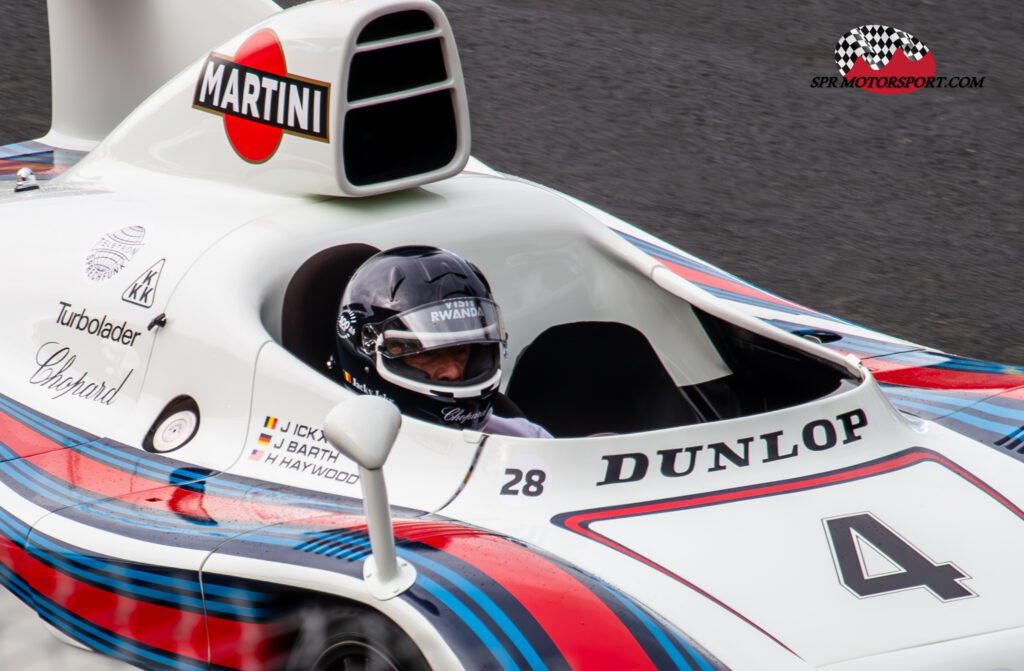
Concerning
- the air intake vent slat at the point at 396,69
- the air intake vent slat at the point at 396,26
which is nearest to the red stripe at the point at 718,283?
the air intake vent slat at the point at 396,69

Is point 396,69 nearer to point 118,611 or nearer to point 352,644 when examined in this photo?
point 118,611

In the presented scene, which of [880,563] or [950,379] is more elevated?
[880,563]

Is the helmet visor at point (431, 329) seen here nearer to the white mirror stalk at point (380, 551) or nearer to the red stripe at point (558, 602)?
the red stripe at point (558, 602)

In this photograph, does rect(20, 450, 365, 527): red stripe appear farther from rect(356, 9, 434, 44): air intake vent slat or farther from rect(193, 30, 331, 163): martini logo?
rect(356, 9, 434, 44): air intake vent slat

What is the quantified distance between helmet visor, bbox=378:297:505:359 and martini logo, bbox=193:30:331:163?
88 cm

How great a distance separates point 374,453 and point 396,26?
6.53 feet

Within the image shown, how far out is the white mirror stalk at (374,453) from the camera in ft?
7.13

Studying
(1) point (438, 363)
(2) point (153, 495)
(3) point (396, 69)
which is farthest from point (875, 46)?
(2) point (153, 495)

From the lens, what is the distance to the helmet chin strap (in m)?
2.99

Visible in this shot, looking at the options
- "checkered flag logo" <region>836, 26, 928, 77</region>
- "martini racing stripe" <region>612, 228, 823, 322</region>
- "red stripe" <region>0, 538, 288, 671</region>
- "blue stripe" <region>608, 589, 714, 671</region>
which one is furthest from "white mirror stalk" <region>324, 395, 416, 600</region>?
"checkered flag logo" <region>836, 26, 928, 77</region>

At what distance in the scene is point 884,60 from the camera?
32.8 ft

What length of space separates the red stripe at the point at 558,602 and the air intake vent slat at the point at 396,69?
1.67 metres

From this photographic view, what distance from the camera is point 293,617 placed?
2543 mm

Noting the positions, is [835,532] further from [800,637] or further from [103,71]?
[103,71]
